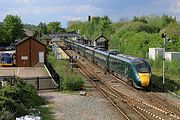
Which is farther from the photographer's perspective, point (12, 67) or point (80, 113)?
point (12, 67)

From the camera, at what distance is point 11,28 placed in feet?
323

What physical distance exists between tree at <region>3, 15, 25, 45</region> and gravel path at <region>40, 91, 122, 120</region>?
240 feet

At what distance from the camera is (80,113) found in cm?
2008

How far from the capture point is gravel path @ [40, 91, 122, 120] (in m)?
19.3

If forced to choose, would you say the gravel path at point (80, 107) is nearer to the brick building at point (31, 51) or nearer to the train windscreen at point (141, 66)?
the train windscreen at point (141, 66)

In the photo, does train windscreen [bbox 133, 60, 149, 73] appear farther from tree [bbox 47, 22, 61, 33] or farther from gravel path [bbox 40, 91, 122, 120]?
tree [bbox 47, 22, 61, 33]

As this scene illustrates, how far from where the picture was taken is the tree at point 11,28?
97.2 m

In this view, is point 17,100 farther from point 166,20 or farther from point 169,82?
point 166,20

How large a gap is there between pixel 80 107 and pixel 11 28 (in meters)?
80.4

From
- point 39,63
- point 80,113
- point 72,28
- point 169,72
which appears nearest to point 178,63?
point 169,72

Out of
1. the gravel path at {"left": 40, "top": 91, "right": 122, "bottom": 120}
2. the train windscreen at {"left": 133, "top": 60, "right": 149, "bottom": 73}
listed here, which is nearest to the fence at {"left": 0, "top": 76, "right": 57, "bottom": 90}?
the gravel path at {"left": 40, "top": 91, "right": 122, "bottom": 120}

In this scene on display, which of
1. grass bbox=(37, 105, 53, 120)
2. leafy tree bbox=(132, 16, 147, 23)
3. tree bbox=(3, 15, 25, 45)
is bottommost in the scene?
grass bbox=(37, 105, 53, 120)

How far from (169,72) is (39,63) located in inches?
711

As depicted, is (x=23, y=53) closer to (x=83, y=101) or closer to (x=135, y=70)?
(x=135, y=70)
